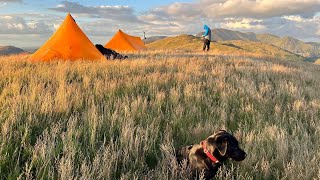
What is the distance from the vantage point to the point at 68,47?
41.8 ft

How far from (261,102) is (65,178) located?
482 centimetres

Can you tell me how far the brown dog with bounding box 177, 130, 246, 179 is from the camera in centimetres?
326

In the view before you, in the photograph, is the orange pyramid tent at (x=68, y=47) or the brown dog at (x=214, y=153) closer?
the brown dog at (x=214, y=153)

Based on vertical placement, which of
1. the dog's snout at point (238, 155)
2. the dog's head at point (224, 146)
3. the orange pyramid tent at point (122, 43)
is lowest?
the dog's snout at point (238, 155)

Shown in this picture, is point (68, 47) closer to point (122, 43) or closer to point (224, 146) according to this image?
point (224, 146)

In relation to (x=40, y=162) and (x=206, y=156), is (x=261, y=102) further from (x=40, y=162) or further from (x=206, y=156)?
(x=40, y=162)

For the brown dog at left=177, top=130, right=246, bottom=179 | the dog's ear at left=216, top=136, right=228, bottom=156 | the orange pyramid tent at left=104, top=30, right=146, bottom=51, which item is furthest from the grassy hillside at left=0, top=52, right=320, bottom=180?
the orange pyramid tent at left=104, top=30, right=146, bottom=51

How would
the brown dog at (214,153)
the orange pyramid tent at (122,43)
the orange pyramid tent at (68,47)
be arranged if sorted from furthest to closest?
the orange pyramid tent at (122,43) → the orange pyramid tent at (68,47) → the brown dog at (214,153)

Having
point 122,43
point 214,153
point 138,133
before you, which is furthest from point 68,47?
point 122,43

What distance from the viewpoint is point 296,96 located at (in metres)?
7.50

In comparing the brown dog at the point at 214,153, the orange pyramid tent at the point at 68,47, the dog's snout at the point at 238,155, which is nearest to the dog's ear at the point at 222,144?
the brown dog at the point at 214,153

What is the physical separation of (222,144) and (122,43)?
2705 centimetres

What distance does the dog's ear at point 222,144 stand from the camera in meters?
3.21

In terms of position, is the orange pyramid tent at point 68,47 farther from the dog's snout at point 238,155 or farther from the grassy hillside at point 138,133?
the dog's snout at point 238,155
